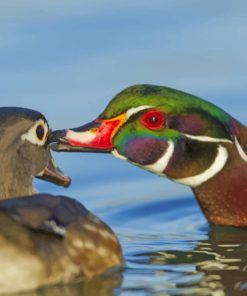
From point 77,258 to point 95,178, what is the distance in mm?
3628

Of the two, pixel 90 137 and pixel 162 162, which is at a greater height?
pixel 90 137

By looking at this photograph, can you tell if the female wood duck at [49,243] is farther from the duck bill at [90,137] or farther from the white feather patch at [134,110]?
the white feather patch at [134,110]

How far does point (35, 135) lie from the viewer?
1539 centimetres

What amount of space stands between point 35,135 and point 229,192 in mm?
1553

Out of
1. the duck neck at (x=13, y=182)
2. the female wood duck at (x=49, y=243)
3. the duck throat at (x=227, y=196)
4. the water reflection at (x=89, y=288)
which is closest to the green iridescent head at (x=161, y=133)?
the duck throat at (x=227, y=196)

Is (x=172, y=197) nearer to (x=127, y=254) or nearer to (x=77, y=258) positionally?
(x=127, y=254)

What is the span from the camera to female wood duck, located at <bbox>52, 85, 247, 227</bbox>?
15586 mm

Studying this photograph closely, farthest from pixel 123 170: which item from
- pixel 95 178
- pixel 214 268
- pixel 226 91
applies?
pixel 214 268

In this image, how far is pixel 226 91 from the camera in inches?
742

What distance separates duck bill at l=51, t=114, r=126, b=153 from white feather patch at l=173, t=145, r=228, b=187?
0.60m

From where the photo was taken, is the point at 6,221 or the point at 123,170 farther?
the point at 123,170

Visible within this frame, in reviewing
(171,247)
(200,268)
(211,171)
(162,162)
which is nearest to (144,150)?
(162,162)

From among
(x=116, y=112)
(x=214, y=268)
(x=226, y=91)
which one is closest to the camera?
(x=214, y=268)

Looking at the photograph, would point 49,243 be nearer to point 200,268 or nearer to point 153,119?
point 200,268
